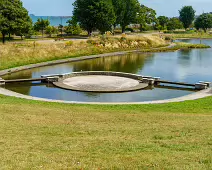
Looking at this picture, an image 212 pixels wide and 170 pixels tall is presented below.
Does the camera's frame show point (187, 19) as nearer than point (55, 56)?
No

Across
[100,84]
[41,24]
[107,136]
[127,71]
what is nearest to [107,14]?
[41,24]

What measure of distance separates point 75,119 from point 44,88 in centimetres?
1210

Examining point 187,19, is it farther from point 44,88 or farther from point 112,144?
point 112,144

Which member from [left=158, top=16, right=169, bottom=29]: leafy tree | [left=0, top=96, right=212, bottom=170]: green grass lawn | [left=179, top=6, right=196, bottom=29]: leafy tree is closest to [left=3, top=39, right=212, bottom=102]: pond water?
[left=0, top=96, right=212, bottom=170]: green grass lawn

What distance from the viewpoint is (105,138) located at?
10.0 m

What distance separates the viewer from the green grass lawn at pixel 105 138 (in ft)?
24.3

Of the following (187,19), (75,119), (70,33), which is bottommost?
(75,119)

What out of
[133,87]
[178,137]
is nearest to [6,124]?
[178,137]

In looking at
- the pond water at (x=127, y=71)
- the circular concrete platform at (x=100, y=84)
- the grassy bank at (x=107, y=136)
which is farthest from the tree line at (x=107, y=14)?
the grassy bank at (x=107, y=136)

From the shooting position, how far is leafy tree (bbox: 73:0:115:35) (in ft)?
202

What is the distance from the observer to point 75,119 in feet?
44.2

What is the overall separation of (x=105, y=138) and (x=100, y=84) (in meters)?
15.3

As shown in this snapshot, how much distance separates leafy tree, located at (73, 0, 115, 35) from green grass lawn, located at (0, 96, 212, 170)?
1860 inches

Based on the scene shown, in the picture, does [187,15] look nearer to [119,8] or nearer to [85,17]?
[119,8]
